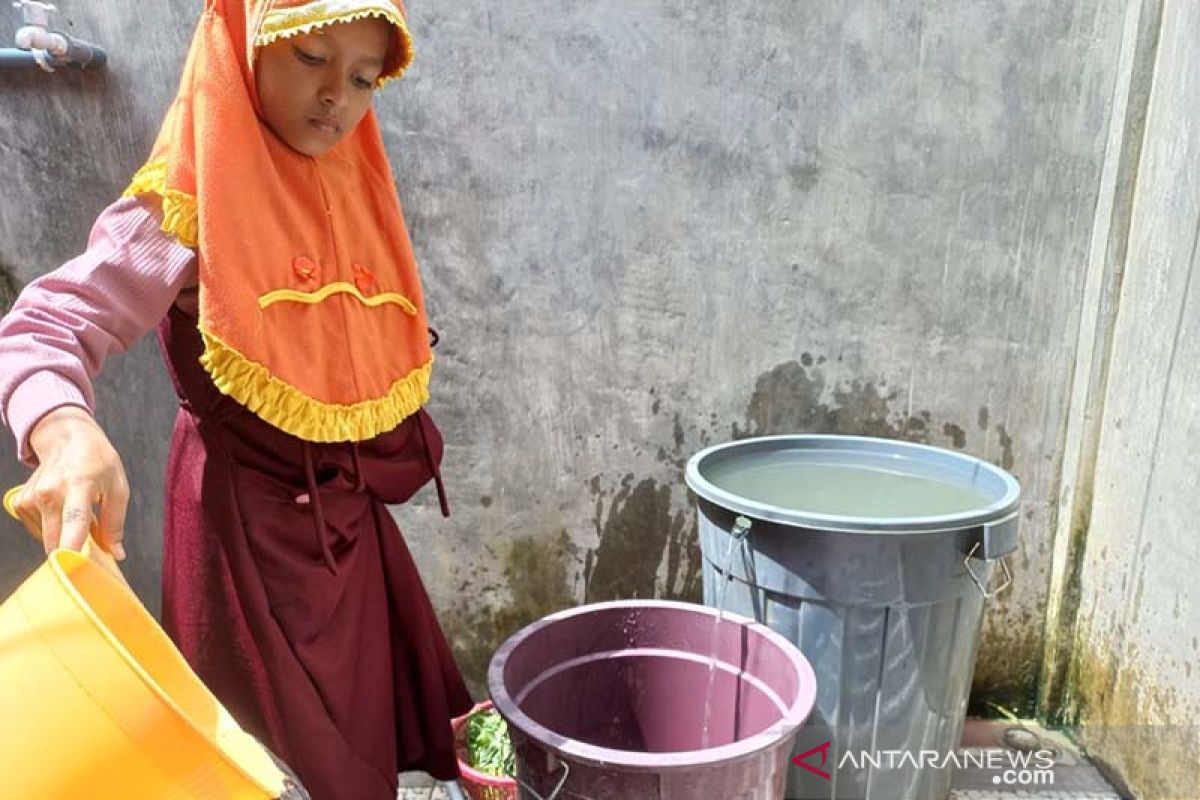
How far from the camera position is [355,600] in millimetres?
1480

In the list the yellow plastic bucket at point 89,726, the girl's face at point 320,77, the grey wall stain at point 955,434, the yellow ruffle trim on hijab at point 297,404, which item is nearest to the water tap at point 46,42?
the girl's face at point 320,77

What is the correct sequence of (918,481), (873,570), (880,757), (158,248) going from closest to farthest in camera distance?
(158,248) → (873,570) → (880,757) → (918,481)

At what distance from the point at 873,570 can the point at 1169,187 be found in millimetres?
1366

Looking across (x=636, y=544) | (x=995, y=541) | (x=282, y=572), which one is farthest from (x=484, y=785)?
(x=995, y=541)

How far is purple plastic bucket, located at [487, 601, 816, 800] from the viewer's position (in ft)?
4.68

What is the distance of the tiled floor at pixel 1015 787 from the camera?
227 centimetres

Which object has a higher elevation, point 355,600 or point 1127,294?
point 1127,294

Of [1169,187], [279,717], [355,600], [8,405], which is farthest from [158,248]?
[1169,187]

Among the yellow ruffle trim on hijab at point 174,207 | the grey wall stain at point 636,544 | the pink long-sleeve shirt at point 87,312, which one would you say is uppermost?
the yellow ruffle trim on hijab at point 174,207

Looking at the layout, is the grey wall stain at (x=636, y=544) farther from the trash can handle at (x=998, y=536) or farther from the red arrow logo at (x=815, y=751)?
the trash can handle at (x=998, y=536)

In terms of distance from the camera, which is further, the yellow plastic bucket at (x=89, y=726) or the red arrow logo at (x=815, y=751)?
the red arrow logo at (x=815, y=751)

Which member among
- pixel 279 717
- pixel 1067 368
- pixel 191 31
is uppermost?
pixel 191 31

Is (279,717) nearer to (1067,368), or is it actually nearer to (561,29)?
(561,29)

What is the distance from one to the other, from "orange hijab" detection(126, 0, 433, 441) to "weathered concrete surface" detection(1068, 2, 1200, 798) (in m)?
1.92
